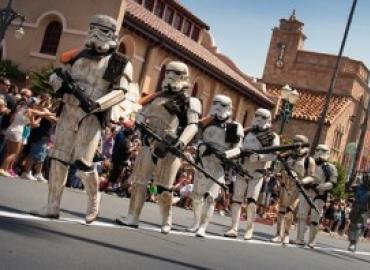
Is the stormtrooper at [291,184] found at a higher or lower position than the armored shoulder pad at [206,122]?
lower

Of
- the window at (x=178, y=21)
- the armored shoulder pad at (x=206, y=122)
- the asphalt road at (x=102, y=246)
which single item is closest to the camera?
the asphalt road at (x=102, y=246)

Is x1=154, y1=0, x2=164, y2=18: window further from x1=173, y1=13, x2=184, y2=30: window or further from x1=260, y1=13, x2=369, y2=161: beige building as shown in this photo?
x1=260, y1=13, x2=369, y2=161: beige building

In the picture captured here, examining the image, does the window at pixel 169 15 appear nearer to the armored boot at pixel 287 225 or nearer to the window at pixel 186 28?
the window at pixel 186 28

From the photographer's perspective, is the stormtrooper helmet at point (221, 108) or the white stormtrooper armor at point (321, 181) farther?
the white stormtrooper armor at point (321, 181)

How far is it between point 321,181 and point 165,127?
19.3 feet

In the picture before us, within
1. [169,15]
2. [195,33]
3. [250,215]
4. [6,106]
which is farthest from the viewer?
[195,33]

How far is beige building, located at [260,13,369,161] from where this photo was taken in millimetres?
50125

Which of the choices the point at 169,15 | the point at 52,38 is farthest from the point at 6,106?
the point at 169,15

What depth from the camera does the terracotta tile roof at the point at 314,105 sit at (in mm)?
47312

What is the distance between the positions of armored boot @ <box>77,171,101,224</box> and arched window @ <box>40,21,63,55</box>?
20134mm

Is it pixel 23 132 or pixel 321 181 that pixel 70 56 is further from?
pixel 321 181

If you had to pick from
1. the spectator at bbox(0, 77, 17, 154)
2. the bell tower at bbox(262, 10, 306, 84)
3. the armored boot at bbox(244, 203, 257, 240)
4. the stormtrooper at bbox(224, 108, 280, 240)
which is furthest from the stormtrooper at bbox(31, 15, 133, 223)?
the bell tower at bbox(262, 10, 306, 84)

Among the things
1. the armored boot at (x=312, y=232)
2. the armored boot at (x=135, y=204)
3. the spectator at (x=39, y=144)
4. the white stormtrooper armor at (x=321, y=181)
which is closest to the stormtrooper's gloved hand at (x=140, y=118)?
the armored boot at (x=135, y=204)

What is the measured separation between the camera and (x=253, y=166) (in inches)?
440
